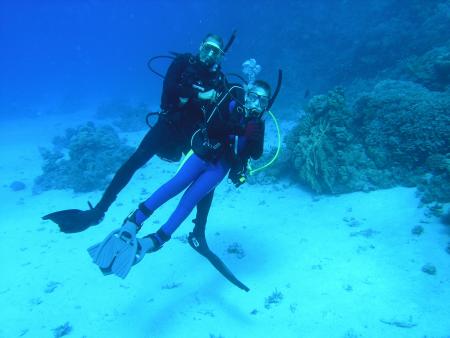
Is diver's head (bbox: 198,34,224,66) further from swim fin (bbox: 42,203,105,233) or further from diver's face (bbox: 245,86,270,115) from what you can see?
swim fin (bbox: 42,203,105,233)

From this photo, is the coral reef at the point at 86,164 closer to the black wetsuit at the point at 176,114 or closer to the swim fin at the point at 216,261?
the black wetsuit at the point at 176,114

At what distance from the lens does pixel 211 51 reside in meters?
A: 4.92

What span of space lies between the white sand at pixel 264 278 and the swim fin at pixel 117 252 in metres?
2.08

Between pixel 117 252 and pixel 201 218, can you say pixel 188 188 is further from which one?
pixel 117 252

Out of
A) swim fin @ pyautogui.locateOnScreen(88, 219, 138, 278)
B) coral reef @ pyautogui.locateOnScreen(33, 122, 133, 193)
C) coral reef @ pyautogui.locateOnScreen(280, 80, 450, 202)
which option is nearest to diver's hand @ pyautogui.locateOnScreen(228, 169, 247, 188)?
swim fin @ pyautogui.locateOnScreen(88, 219, 138, 278)

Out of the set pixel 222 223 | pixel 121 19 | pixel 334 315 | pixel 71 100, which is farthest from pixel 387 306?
pixel 121 19

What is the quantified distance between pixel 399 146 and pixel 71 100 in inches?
1544

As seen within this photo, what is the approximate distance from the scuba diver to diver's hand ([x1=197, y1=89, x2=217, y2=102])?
12 centimetres

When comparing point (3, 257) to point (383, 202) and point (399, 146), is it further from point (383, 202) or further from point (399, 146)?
point (399, 146)

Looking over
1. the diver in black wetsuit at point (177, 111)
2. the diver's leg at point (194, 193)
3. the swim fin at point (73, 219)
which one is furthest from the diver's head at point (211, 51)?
the swim fin at point (73, 219)

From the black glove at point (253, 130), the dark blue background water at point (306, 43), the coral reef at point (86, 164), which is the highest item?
the dark blue background water at point (306, 43)

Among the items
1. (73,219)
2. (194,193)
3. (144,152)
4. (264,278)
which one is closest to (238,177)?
(194,193)

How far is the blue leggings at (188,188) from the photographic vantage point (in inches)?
180

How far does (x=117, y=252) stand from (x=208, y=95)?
279cm
